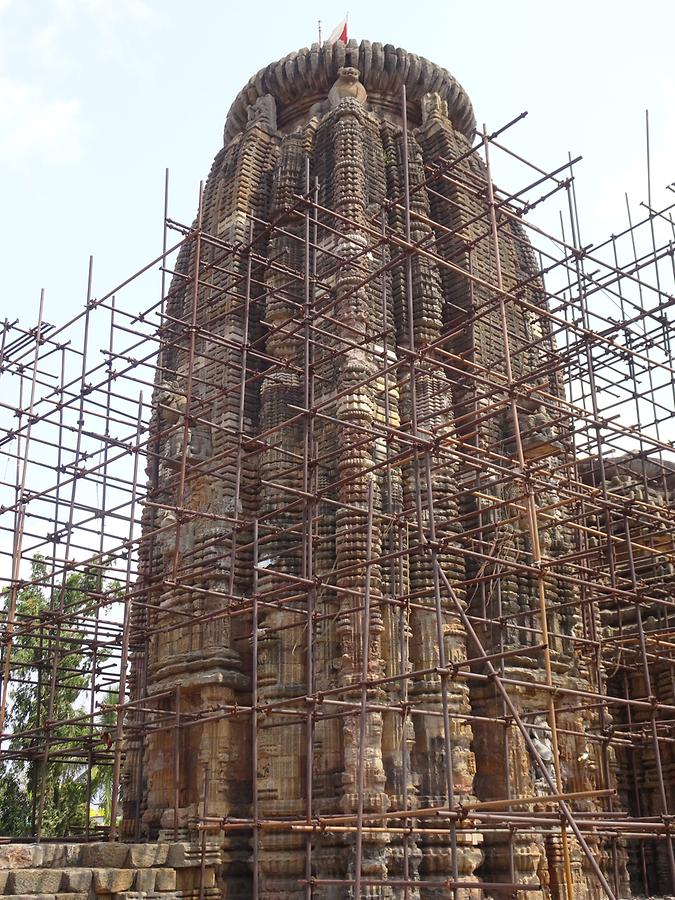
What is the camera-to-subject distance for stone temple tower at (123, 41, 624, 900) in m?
13.1

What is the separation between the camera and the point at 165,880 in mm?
11406

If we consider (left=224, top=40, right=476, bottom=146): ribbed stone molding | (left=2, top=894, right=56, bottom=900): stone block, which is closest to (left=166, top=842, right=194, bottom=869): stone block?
(left=2, top=894, right=56, bottom=900): stone block

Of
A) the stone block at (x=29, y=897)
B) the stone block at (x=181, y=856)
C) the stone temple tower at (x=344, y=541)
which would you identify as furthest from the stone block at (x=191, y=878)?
the stone block at (x=29, y=897)

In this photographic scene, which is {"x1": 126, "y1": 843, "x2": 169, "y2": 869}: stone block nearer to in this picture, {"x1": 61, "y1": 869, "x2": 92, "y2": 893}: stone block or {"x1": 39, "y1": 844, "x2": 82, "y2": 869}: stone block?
{"x1": 39, "y1": 844, "x2": 82, "y2": 869}: stone block

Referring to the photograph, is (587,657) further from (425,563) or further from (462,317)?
(462,317)

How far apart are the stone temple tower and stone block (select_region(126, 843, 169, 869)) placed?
34.8 inches

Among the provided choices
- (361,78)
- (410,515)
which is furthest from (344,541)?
(361,78)

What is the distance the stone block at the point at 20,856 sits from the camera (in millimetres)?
10562

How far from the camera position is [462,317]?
1775 centimetres

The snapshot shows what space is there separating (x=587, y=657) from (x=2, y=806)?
15.5m

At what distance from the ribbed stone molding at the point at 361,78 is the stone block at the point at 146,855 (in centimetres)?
1558

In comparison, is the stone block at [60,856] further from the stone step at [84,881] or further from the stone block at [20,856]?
the stone step at [84,881]

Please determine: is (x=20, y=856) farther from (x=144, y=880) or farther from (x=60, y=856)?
(x=144, y=880)

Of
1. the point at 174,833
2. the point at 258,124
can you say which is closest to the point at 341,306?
the point at 258,124
